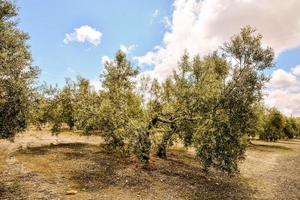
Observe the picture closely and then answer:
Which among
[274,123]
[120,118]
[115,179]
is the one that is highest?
[274,123]

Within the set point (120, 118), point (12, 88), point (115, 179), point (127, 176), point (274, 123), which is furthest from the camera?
point (274, 123)

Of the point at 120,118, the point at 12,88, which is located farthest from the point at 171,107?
the point at 12,88

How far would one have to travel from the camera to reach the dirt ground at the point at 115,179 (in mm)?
27375

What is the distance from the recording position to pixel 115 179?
105 ft

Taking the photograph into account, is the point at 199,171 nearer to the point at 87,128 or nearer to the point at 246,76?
the point at 246,76

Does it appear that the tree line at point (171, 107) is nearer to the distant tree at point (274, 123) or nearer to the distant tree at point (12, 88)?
the distant tree at point (12, 88)

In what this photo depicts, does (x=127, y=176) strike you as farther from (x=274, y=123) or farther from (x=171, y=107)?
(x=274, y=123)

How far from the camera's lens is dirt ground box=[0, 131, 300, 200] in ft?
89.8

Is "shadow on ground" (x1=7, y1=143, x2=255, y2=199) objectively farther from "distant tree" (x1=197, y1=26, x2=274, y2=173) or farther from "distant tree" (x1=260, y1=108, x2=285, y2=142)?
"distant tree" (x1=260, y1=108, x2=285, y2=142)

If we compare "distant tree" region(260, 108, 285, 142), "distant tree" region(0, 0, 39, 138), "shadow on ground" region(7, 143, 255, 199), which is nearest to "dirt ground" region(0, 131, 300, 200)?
"shadow on ground" region(7, 143, 255, 199)

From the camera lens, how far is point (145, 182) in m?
32.0

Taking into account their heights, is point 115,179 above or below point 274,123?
below

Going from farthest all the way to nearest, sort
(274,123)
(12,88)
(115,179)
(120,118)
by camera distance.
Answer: (274,123)
(120,118)
(115,179)
(12,88)

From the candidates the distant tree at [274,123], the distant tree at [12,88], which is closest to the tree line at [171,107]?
the distant tree at [12,88]
